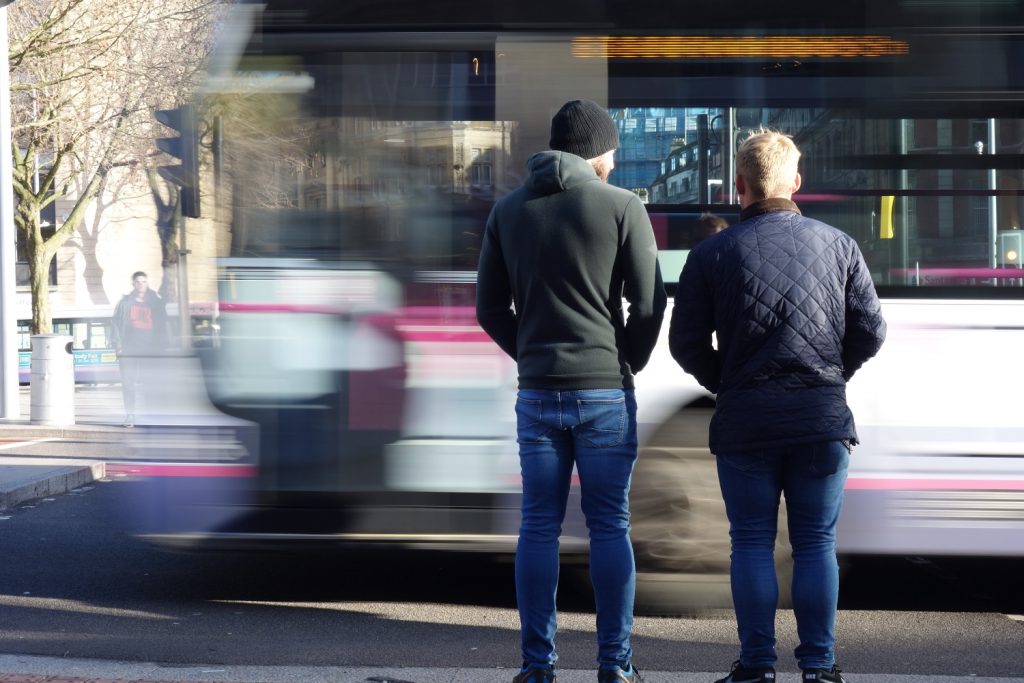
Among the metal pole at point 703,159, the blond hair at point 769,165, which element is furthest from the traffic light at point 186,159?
the blond hair at point 769,165

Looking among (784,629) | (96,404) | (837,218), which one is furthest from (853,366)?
(96,404)

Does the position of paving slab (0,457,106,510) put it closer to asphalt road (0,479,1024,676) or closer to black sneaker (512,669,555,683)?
asphalt road (0,479,1024,676)

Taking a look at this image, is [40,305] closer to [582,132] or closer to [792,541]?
[582,132]

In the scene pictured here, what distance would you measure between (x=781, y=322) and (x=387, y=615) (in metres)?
2.66

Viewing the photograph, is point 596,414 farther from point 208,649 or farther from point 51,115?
point 51,115

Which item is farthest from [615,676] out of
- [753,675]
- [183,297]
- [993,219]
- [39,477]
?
[39,477]

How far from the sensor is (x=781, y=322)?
3.43 m

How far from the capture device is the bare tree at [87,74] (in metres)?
18.1

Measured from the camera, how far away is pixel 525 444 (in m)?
3.65

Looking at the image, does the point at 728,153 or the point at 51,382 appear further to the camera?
the point at 51,382

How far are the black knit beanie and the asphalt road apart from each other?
2003 millimetres

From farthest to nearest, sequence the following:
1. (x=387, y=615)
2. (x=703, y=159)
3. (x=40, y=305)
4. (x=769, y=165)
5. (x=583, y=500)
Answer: (x=40, y=305), (x=387, y=615), (x=703, y=159), (x=583, y=500), (x=769, y=165)

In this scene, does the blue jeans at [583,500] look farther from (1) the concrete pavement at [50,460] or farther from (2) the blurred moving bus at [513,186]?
(1) the concrete pavement at [50,460]

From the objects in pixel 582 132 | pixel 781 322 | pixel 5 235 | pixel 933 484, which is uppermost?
pixel 5 235
